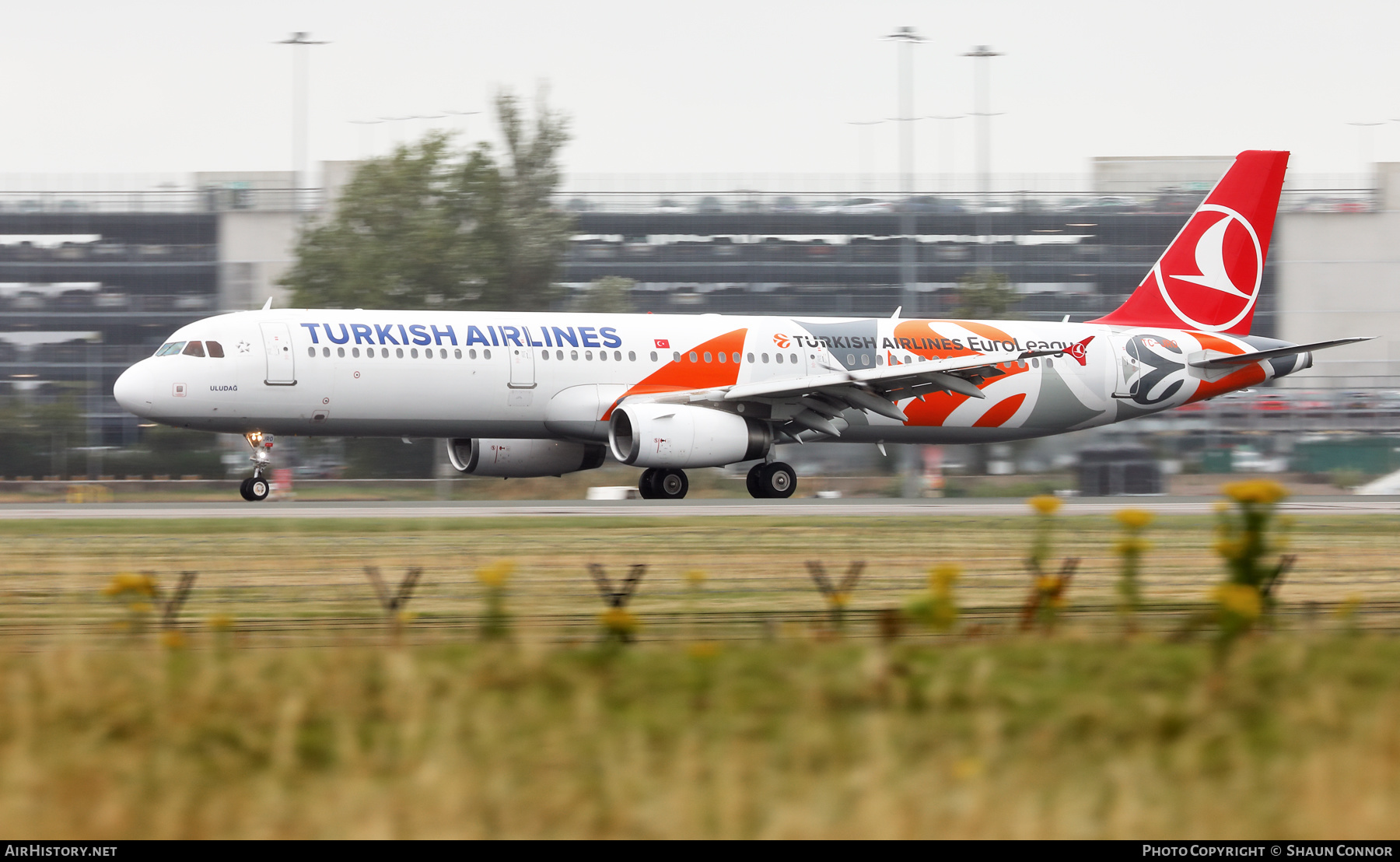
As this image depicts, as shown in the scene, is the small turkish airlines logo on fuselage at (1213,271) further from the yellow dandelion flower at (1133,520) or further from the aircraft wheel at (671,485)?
the yellow dandelion flower at (1133,520)

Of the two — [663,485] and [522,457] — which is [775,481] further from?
[522,457]

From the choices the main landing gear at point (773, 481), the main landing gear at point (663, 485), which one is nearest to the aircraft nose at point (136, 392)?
the main landing gear at point (663, 485)

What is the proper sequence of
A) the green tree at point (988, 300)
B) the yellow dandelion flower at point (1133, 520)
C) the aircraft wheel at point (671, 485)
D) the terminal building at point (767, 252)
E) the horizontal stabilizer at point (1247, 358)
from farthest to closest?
the terminal building at point (767, 252), the green tree at point (988, 300), the horizontal stabilizer at point (1247, 358), the aircraft wheel at point (671, 485), the yellow dandelion flower at point (1133, 520)

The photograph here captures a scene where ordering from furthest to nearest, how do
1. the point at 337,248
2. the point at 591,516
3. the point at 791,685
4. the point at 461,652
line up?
1. the point at 337,248
2. the point at 591,516
3. the point at 461,652
4. the point at 791,685

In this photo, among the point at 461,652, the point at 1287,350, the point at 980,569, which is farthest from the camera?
the point at 1287,350

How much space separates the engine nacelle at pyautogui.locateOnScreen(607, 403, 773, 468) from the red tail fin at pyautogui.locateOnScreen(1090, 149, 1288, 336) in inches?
431

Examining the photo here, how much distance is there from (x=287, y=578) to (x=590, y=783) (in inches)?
361

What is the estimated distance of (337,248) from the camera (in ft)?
164

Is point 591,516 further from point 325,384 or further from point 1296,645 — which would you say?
point 1296,645

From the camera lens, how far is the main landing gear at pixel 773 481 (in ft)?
105

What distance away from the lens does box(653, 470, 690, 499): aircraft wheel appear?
31.5 m

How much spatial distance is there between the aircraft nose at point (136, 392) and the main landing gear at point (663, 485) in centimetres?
955

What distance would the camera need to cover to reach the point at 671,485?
1241 inches

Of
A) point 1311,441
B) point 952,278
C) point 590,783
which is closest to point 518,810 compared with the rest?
point 590,783
